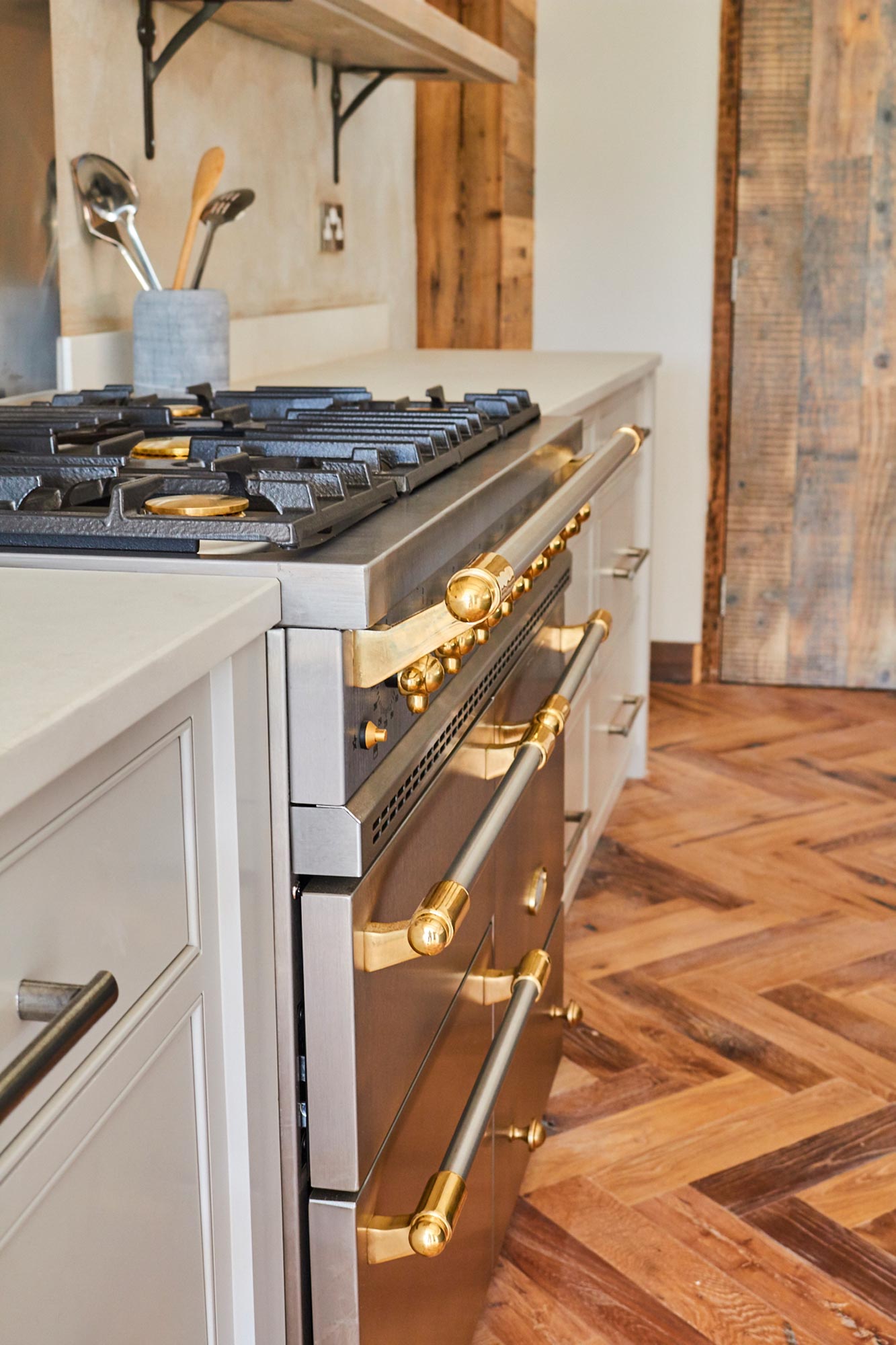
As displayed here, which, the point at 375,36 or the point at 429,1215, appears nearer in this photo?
the point at 429,1215

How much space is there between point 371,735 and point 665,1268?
0.93 m

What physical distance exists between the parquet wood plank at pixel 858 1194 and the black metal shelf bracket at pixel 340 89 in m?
1.95

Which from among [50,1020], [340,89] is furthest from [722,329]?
[50,1020]

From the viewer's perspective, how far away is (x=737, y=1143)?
1754mm

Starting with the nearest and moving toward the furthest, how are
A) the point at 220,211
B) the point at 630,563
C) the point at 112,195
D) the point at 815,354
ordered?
1. the point at 112,195
2. the point at 220,211
3. the point at 630,563
4. the point at 815,354

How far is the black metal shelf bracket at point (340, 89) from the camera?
8.57 ft

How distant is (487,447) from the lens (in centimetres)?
132

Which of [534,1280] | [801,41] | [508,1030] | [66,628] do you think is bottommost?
[534,1280]

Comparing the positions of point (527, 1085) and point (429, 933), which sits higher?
point (429, 933)

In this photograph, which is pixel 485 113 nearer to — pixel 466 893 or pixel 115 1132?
pixel 466 893

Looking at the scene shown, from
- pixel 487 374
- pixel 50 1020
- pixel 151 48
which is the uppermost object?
pixel 151 48

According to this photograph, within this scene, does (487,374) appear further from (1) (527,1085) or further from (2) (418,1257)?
(2) (418,1257)

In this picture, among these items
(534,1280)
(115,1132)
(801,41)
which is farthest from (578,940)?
(801,41)

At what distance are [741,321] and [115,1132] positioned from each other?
3290 millimetres
